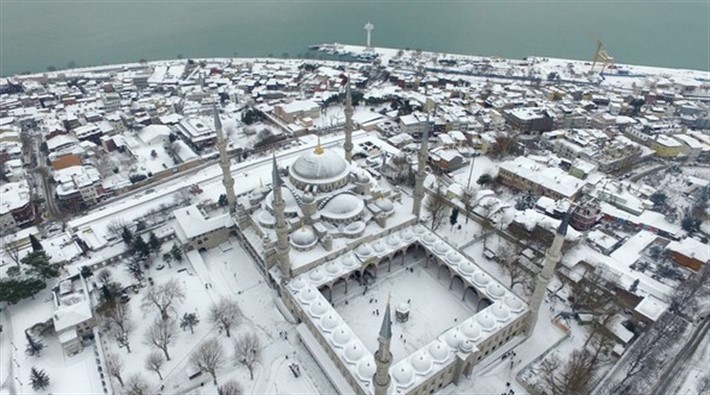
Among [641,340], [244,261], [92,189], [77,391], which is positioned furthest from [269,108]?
[641,340]

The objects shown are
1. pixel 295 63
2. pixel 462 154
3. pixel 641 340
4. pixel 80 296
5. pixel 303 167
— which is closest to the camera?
pixel 641 340

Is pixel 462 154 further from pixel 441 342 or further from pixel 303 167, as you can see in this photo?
pixel 441 342

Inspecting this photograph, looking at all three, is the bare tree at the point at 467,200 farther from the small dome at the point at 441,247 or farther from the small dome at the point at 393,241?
the small dome at the point at 393,241

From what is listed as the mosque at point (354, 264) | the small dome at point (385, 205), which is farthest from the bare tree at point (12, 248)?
the small dome at point (385, 205)

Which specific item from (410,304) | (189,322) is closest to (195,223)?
(189,322)

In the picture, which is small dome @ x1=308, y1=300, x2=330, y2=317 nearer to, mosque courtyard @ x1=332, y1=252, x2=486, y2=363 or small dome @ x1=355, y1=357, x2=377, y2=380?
mosque courtyard @ x1=332, y1=252, x2=486, y2=363

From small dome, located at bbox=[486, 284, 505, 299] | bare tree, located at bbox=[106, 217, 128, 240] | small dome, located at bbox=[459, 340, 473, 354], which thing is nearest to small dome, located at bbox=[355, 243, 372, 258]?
small dome, located at bbox=[486, 284, 505, 299]

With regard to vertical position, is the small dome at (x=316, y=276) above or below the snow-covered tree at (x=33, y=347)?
above
